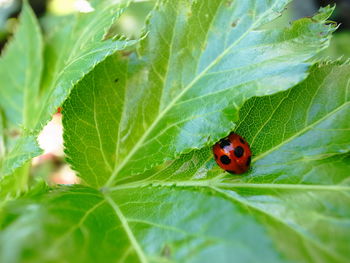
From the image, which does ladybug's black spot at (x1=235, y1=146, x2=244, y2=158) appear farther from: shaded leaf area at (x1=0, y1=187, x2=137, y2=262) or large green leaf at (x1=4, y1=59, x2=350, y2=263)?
shaded leaf area at (x1=0, y1=187, x2=137, y2=262)

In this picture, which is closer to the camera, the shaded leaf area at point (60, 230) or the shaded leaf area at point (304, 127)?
the shaded leaf area at point (60, 230)

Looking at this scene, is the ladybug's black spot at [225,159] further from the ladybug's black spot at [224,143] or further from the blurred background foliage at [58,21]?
the blurred background foliage at [58,21]

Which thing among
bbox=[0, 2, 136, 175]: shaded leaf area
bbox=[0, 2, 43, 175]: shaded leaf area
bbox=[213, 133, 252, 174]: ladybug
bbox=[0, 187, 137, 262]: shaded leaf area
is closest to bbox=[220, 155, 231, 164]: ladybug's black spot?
bbox=[213, 133, 252, 174]: ladybug

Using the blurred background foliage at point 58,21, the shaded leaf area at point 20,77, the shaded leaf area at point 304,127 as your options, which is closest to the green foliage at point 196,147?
the shaded leaf area at point 304,127

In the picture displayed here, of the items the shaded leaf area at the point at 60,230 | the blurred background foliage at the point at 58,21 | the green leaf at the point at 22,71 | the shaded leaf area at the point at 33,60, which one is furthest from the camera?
the blurred background foliage at the point at 58,21

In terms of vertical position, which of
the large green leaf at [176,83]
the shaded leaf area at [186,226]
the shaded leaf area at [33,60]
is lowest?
the shaded leaf area at [186,226]

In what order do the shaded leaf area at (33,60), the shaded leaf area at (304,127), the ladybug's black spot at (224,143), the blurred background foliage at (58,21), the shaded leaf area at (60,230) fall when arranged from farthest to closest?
the blurred background foliage at (58,21), the shaded leaf area at (33,60), the ladybug's black spot at (224,143), the shaded leaf area at (304,127), the shaded leaf area at (60,230)

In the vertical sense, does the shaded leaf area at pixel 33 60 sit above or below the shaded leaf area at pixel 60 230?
above

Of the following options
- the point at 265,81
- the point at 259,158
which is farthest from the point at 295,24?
the point at 259,158
